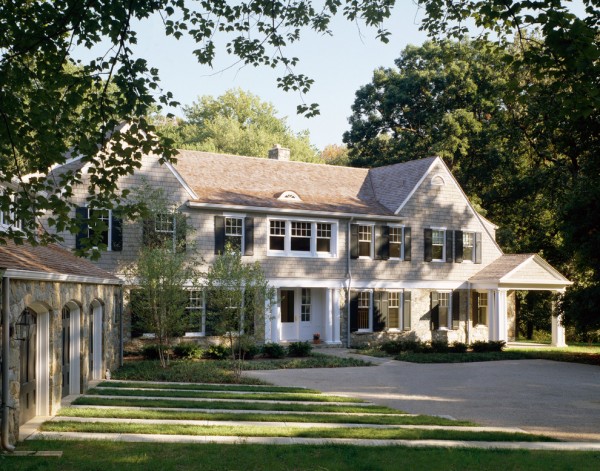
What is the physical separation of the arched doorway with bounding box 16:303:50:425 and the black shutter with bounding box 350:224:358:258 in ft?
58.2

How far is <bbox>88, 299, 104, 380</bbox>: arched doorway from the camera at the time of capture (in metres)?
17.1

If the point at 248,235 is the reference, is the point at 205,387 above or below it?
below

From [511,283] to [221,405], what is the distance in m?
19.9

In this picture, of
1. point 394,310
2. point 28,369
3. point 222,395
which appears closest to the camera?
point 28,369

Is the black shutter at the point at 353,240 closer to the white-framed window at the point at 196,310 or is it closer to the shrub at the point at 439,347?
the shrub at the point at 439,347

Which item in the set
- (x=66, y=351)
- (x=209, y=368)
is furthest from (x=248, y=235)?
(x=66, y=351)

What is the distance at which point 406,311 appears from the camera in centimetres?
3017

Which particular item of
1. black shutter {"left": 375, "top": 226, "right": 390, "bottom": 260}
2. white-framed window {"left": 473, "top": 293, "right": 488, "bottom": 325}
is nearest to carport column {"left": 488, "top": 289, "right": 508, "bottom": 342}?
white-framed window {"left": 473, "top": 293, "right": 488, "bottom": 325}

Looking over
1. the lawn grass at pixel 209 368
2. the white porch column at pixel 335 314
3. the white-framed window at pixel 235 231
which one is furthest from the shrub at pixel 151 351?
the white porch column at pixel 335 314

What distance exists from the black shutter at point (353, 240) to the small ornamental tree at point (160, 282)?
23.9 ft

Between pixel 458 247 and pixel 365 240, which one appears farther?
pixel 458 247

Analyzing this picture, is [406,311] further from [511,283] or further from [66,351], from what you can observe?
[66,351]

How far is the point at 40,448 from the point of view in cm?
940

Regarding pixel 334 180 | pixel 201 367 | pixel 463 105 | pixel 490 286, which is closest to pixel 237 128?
pixel 463 105
